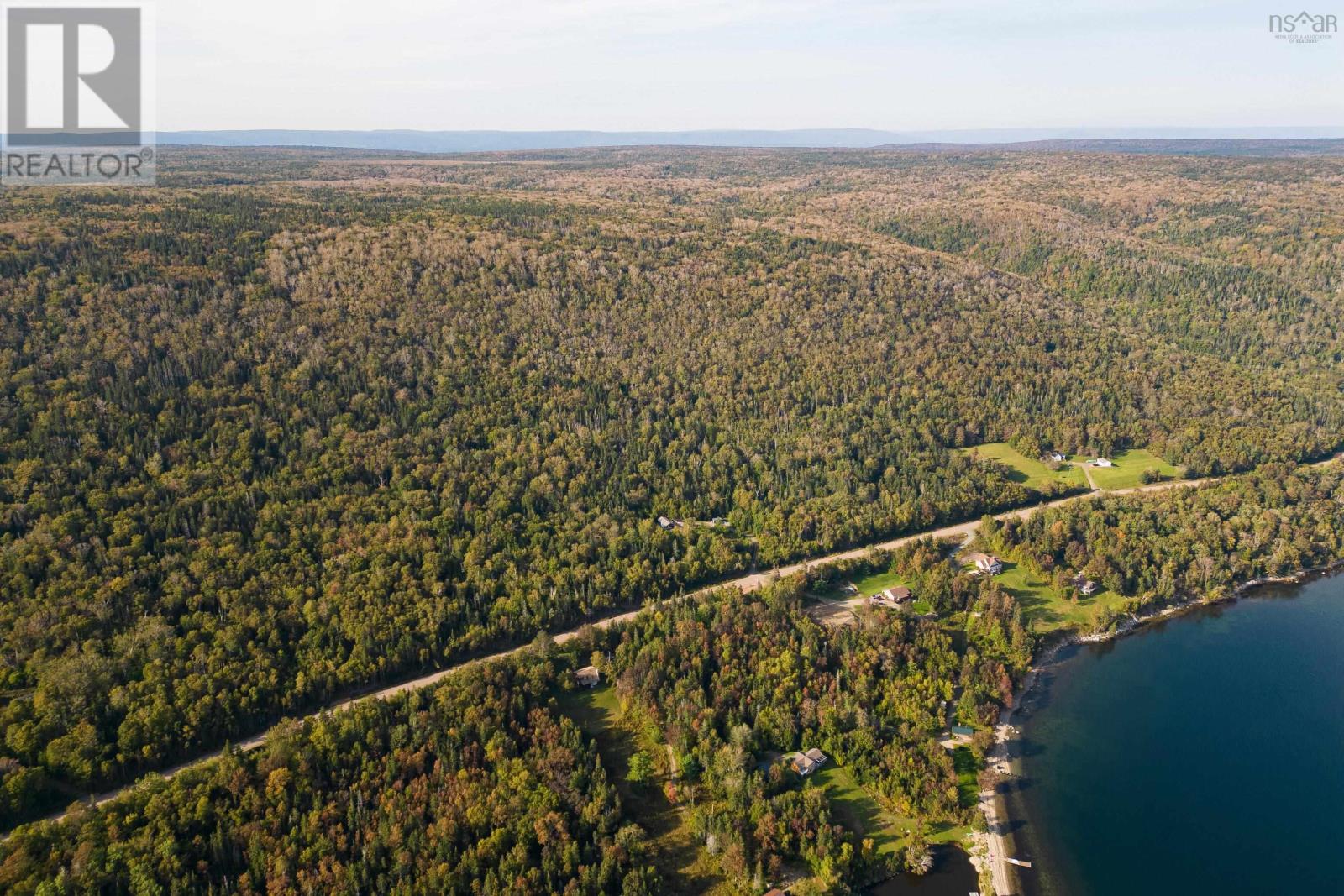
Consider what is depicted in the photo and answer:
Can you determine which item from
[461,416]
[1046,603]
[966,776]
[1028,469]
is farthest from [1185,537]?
[461,416]

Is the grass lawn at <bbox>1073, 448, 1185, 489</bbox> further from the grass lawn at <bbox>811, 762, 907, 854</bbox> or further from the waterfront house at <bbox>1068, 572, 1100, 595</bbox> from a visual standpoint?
the grass lawn at <bbox>811, 762, 907, 854</bbox>

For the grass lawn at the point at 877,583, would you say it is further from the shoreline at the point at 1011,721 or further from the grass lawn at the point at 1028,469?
the grass lawn at the point at 1028,469

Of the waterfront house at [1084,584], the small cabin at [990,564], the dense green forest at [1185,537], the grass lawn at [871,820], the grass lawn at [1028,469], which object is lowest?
the grass lawn at [871,820]

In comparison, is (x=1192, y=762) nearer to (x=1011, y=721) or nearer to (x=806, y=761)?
(x=1011, y=721)

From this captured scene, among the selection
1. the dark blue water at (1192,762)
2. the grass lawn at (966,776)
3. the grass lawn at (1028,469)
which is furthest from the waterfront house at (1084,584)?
the grass lawn at (966,776)

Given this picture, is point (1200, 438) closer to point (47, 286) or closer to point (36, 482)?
point (36, 482)

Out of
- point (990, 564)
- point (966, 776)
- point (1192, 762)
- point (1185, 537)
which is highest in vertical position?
point (1185, 537)
